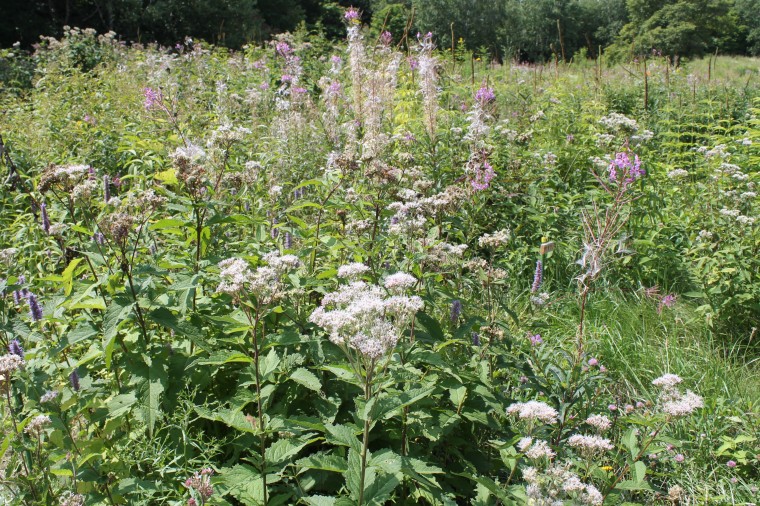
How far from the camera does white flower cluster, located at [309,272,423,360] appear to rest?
1521 mm

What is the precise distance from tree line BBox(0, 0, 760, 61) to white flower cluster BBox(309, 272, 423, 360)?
5.55 metres

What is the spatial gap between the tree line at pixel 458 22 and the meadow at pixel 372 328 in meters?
3.45

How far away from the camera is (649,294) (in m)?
3.94

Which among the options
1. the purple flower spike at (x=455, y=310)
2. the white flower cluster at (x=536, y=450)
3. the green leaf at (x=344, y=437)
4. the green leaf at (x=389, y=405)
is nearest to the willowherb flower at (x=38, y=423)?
the green leaf at (x=344, y=437)

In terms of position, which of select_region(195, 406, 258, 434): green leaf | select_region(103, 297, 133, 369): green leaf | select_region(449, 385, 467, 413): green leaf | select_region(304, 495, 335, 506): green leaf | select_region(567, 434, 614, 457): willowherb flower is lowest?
select_region(304, 495, 335, 506): green leaf

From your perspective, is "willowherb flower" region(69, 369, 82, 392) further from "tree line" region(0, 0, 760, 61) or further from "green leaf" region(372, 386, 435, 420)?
"tree line" region(0, 0, 760, 61)

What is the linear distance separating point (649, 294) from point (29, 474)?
372 centimetres

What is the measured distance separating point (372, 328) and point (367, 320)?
0.20 ft

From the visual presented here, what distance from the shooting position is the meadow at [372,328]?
1796mm

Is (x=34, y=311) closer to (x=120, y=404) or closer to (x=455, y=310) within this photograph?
(x=120, y=404)

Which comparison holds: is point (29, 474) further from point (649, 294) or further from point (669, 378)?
point (649, 294)

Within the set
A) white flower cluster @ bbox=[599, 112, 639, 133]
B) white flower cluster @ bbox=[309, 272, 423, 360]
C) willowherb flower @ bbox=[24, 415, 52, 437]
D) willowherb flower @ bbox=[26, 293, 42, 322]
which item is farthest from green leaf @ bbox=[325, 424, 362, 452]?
white flower cluster @ bbox=[599, 112, 639, 133]

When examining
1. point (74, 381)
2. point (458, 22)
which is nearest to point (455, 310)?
point (74, 381)

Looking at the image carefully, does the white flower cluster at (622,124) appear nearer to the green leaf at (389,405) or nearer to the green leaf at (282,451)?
the green leaf at (389,405)
